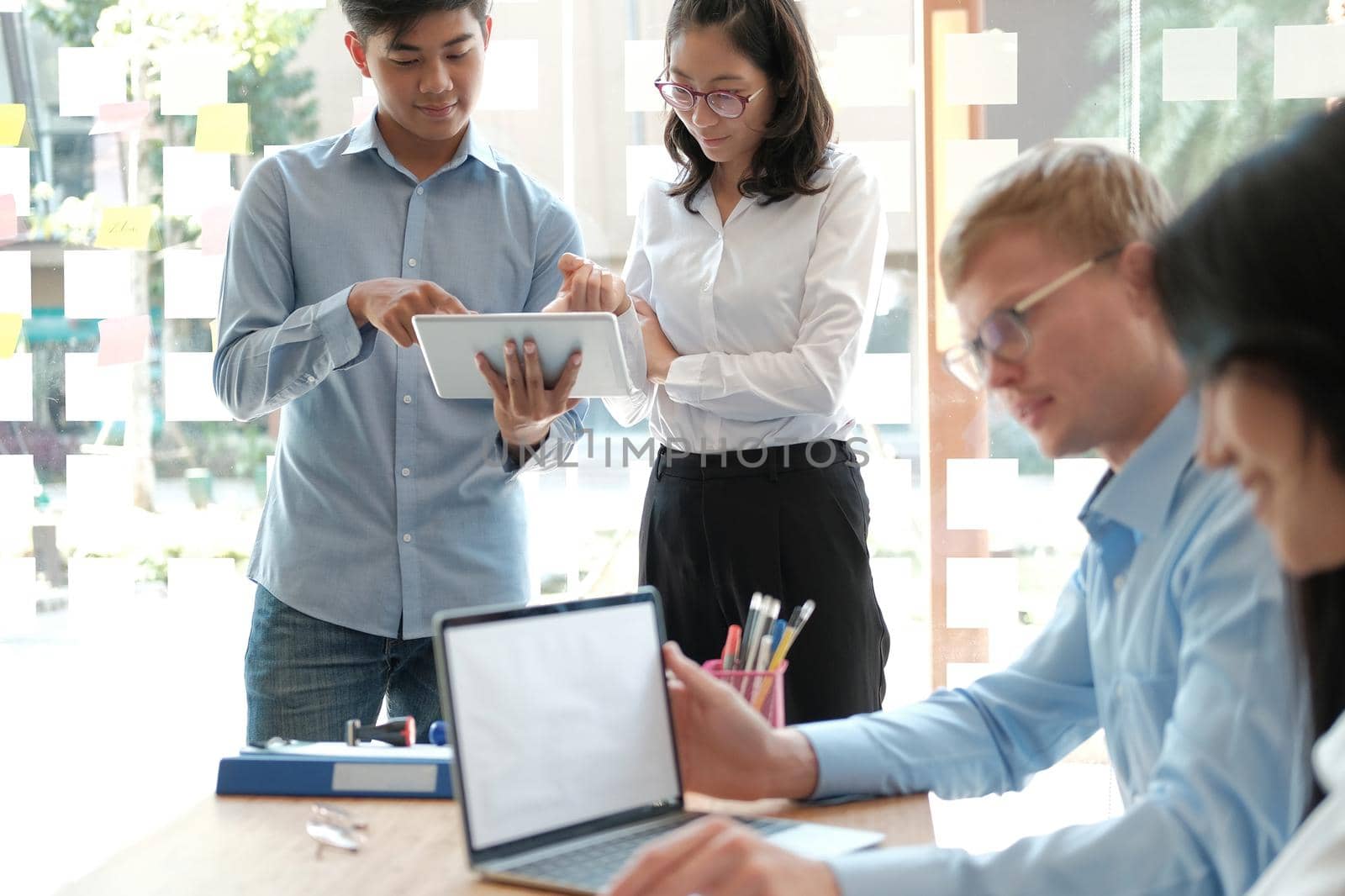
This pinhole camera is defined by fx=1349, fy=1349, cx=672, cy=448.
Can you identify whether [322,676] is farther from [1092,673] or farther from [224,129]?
[224,129]

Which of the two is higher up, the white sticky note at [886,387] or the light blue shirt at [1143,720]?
the white sticky note at [886,387]

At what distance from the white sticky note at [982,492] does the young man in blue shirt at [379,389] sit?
1.15 metres

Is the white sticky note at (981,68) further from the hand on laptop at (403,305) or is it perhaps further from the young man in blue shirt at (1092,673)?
the young man in blue shirt at (1092,673)

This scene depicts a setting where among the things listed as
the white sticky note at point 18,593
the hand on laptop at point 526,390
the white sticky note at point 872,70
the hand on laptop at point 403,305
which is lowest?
the white sticky note at point 18,593

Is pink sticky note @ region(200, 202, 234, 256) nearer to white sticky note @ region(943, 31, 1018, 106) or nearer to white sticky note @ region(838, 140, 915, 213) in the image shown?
white sticky note @ region(838, 140, 915, 213)

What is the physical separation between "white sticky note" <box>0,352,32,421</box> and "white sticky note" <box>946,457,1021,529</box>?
2280 millimetres

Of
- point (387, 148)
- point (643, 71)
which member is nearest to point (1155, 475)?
point (387, 148)

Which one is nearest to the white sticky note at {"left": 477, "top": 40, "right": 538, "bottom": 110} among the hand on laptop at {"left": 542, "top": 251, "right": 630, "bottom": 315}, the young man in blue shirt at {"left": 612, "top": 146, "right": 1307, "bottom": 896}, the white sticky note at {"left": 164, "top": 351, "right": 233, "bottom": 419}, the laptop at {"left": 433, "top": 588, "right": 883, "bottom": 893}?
the white sticky note at {"left": 164, "top": 351, "right": 233, "bottom": 419}

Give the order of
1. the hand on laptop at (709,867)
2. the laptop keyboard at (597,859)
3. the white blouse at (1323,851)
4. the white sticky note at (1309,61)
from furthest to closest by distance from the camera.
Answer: the white sticky note at (1309,61)
the laptop keyboard at (597,859)
the hand on laptop at (709,867)
the white blouse at (1323,851)

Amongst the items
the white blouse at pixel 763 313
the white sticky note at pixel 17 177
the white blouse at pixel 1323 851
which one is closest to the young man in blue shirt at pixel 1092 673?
the white blouse at pixel 1323 851

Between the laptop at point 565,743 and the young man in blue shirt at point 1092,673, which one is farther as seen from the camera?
the laptop at point 565,743

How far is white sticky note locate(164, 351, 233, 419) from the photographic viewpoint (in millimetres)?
3326

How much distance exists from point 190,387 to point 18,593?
0.72 metres

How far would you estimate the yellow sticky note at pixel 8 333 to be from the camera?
133 inches
